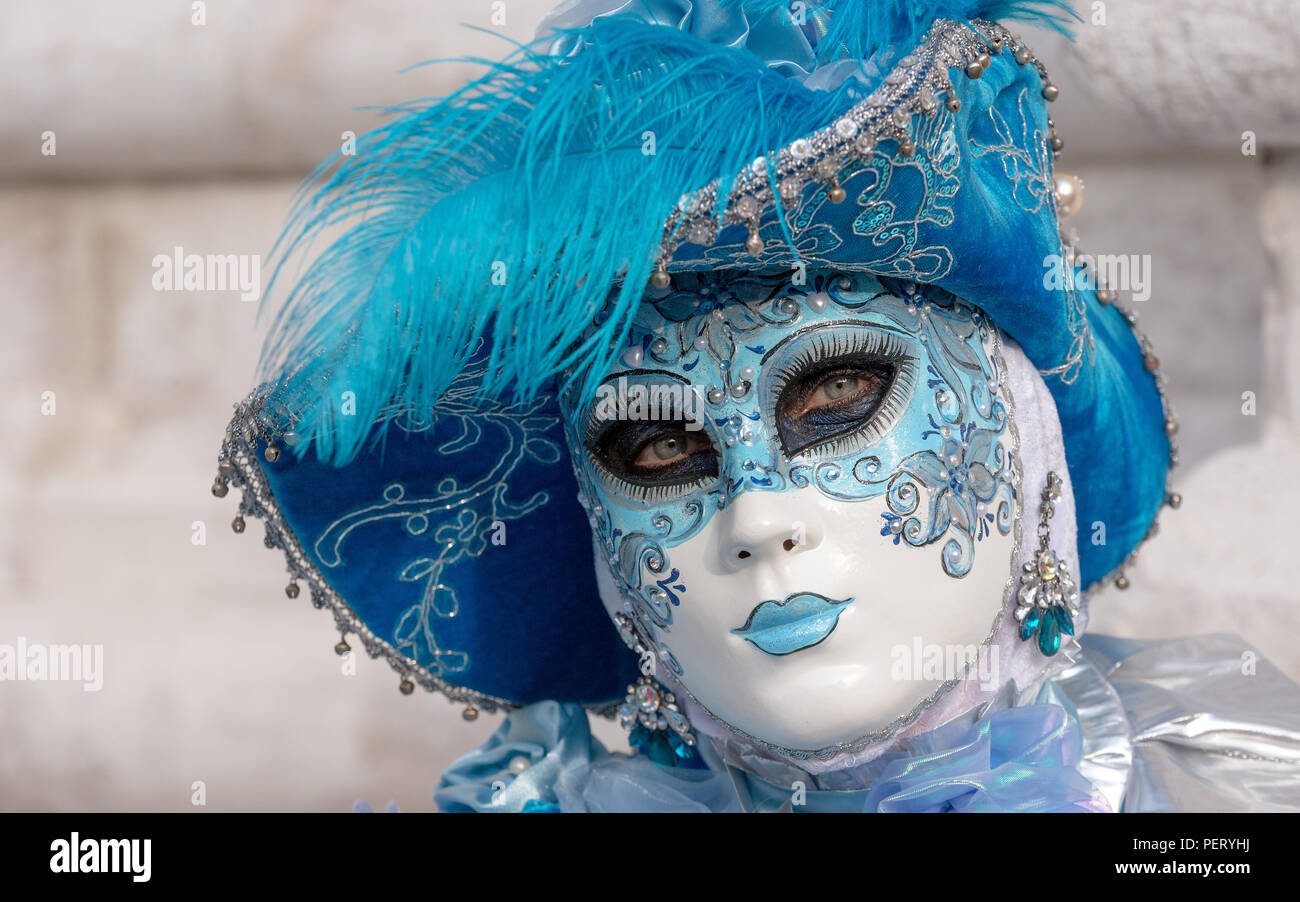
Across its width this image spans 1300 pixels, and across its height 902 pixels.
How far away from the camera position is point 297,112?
238 centimetres

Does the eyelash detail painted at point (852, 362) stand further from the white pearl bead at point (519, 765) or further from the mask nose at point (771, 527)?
the white pearl bead at point (519, 765)

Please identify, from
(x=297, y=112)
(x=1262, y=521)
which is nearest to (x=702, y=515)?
(x=1262, y=521)

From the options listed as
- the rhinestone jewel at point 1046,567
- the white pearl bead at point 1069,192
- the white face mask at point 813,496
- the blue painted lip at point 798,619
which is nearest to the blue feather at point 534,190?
the white face mask at point 813,496

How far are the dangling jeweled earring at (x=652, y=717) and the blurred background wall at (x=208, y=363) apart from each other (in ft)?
2.82

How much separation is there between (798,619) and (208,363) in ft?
5.54

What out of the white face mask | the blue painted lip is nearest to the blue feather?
the white face mask

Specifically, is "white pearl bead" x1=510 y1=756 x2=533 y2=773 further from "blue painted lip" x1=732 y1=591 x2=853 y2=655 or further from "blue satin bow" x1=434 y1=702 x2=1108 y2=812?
"blue painted lip" x1=732 y1=591 x2=853 y2=655

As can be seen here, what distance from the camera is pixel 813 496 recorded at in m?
1.17

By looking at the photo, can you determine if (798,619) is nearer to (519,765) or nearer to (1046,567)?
(1046,567)

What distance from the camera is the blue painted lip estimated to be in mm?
1163

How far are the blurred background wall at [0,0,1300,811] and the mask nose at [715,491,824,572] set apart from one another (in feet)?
3.62

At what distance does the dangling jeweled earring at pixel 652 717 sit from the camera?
1404mm

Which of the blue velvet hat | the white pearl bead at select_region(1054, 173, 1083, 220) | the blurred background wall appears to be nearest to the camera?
the blue velvet hat

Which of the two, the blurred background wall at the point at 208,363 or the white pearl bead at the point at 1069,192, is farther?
the blurred background wall at the point at 208,363
